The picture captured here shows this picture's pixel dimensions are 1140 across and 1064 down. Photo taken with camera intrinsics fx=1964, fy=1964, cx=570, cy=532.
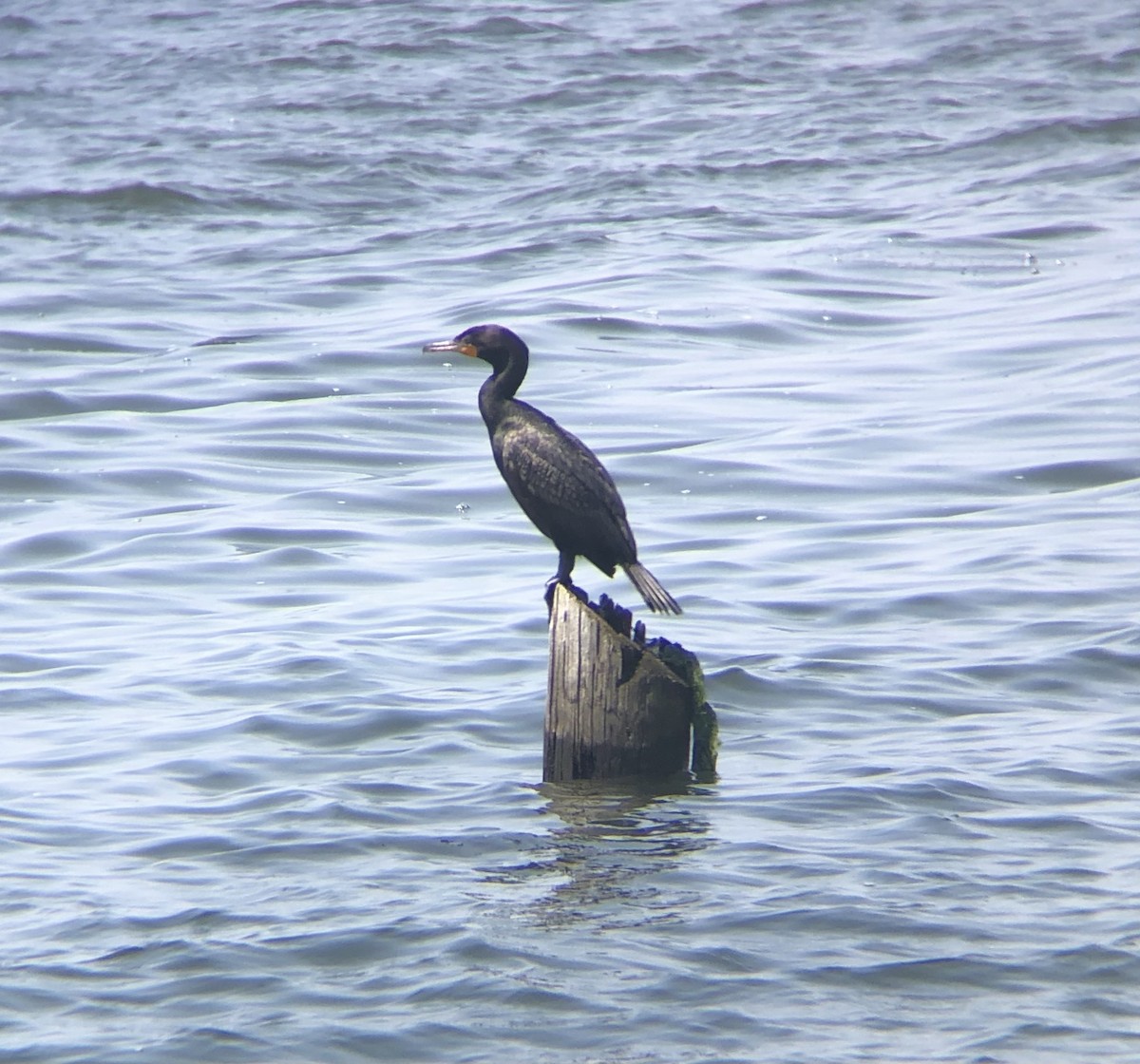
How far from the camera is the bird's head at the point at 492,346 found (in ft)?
28.6

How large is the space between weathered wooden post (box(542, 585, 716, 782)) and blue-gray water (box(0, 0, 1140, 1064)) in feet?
0.62

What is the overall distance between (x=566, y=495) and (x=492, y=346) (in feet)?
3.31

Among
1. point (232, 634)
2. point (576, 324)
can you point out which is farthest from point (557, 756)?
point (576, 324)

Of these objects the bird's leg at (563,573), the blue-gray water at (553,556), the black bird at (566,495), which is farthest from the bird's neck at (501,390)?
the blue-gray water at (553,556)

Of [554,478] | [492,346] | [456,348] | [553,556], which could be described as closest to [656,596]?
[554,478]

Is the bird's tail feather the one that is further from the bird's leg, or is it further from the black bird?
the bird's leg

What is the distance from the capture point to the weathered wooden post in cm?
755

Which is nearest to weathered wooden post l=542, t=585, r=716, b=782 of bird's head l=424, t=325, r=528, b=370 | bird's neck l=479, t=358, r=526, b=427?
bird's neck l=479, t=358, r=526, b=427

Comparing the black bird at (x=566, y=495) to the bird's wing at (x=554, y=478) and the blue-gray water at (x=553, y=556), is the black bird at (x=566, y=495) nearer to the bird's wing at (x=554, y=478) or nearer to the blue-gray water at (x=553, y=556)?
the bird's wing at (x=554, y=478)

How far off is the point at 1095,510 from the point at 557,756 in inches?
260

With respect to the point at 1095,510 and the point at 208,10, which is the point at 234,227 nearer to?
the point at 208,10

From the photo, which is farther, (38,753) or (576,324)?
(576,324)

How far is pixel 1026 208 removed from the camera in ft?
80.3

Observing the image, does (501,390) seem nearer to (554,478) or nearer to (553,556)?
(554,478)
